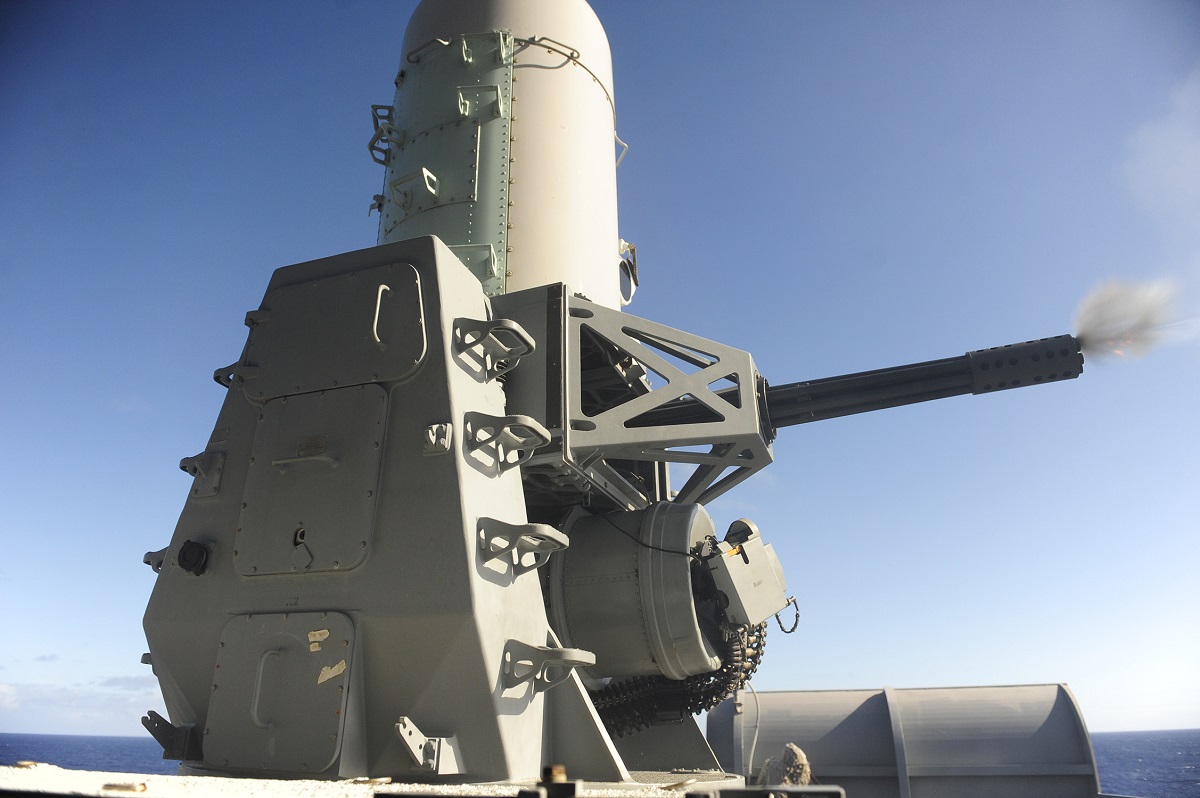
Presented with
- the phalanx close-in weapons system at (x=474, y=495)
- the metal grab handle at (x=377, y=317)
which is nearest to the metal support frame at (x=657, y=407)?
the phalanx close-in weapons system at (x=474, y=495)

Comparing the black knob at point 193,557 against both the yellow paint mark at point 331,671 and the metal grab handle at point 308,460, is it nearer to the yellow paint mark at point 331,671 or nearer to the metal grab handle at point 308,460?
the metal grab handle at point 308,460

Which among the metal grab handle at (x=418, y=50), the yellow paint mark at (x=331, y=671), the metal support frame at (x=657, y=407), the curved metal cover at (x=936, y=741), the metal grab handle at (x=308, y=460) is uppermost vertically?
the metal grab handle at (x=418, y=50)

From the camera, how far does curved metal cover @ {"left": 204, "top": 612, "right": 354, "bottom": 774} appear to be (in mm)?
4090

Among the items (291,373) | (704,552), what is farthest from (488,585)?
(704,552)

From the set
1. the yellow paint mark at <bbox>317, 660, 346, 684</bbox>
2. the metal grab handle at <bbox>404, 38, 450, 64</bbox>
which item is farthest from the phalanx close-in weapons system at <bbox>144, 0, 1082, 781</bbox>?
the metal grab handle at <bbox>404, 38, 450, 64</bbox>

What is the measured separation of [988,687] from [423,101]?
8.59 metres

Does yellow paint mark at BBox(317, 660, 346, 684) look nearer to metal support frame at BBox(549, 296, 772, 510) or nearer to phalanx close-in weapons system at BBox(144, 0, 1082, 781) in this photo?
phalanx close-in weapons system at BBox(144, 0, 1082, 781)

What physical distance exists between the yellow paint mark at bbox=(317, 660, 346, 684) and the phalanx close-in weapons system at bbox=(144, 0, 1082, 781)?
0.04 ft

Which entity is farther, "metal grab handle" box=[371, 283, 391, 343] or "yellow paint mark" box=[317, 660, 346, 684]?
"metal grab handle" box=[371, 283, 391, 343]

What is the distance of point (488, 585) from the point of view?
432cm

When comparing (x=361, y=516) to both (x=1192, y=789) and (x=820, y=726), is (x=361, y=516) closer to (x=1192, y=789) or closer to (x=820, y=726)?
(x=820, y=726)

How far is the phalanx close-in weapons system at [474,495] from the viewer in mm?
4230

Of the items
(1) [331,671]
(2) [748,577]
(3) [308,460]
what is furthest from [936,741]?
(3) [308,460]

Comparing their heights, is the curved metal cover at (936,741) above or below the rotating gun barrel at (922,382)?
below
